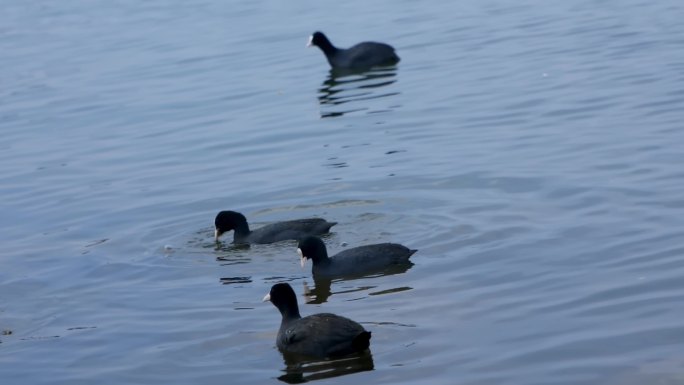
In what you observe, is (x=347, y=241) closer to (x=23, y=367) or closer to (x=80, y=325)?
(x=80, y=325)

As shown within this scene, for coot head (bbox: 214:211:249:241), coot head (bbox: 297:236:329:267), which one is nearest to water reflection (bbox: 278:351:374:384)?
coot head (bbox: 297:236:329:267)

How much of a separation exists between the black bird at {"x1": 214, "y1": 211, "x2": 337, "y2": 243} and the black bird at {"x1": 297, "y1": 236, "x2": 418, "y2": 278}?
1057 mm

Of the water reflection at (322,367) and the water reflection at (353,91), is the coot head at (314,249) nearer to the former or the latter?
the water reflection at (322,367)

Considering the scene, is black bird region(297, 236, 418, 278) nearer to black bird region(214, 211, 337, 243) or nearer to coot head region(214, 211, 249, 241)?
black bird region(214, 211, 337, 243)

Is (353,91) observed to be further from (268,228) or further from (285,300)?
(285,300)

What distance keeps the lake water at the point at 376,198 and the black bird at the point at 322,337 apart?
0.13 metres

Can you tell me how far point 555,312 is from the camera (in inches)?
437

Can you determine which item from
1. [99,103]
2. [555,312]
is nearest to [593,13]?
[99,103]

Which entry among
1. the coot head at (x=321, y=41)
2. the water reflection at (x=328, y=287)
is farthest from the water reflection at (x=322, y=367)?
the coot head at (x=321, y=41)

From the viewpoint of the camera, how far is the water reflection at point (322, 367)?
10.4m

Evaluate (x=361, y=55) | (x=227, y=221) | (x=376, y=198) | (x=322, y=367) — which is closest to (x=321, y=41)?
(x=361, y=55)

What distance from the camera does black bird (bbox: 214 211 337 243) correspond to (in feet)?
47.0

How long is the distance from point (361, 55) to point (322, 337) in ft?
46.2

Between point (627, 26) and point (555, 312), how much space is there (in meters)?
14.7
